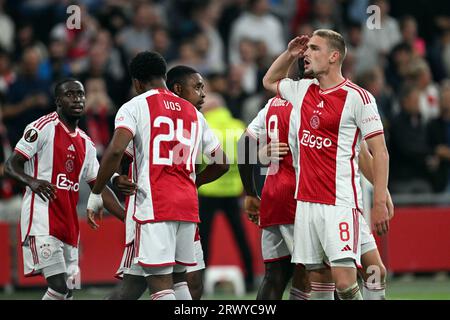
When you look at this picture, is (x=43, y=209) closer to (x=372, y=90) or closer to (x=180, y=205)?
(x=180, y=205)

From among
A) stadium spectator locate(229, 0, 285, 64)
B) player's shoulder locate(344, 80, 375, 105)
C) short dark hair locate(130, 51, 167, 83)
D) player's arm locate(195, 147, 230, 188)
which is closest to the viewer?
player's shoulder locate(344, 80, 375, 105)

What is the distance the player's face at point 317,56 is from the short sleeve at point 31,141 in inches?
96.6

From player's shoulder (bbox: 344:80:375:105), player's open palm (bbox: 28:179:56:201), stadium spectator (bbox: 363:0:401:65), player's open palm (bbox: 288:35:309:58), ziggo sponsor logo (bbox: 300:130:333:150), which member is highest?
stadium spectator (bbox: 363:0:401:65)

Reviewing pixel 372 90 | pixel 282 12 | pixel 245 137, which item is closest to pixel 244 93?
pixel 372 90

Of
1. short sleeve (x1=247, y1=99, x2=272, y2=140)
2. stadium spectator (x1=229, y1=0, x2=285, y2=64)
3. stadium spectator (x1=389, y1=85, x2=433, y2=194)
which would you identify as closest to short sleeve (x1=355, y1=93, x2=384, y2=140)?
short sleeve (x1=247, y1=99, x2=272, y2=140)

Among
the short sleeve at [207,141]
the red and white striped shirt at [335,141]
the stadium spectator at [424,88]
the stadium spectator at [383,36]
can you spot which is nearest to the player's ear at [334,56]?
the red and white striped shirt at [335,141]

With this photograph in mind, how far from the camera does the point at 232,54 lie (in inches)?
689

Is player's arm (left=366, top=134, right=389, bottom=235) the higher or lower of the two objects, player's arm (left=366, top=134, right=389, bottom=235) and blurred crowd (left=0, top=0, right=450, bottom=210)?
the lower

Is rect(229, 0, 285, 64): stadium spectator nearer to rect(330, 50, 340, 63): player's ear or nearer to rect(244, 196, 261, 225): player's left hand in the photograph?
rect(244, 196, 261, 225): player's left hand

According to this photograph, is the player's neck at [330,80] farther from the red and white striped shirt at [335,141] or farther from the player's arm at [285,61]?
the player's arm at [285,61]

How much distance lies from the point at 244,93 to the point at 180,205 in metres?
7.47

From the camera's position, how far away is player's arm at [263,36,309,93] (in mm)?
8922

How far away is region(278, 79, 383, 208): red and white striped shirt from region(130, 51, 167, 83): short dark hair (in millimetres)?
1251

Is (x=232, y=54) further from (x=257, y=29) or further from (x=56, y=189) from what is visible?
(x=56, y=189)
